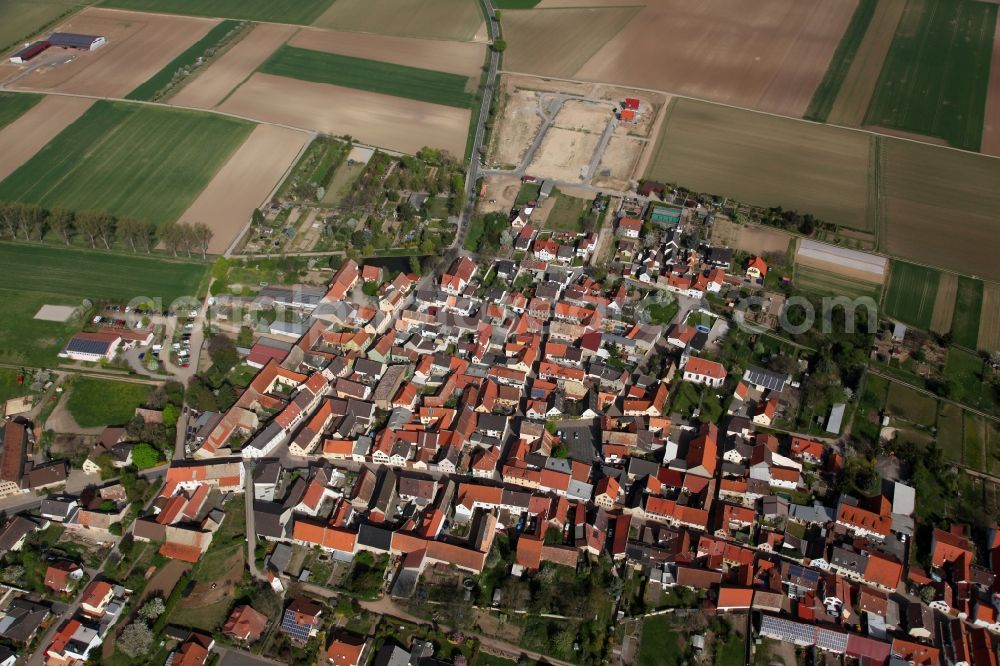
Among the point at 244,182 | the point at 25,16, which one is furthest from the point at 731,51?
the point at 25,16

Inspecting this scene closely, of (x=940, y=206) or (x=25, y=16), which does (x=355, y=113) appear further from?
(x=940, y=206)

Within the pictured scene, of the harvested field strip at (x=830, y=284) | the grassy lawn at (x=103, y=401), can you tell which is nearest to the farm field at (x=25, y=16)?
the grassy lawn at (x=103, y=401)

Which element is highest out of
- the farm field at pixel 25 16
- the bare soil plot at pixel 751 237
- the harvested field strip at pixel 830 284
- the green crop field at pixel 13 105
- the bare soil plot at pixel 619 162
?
the farm field at pixel 25 16

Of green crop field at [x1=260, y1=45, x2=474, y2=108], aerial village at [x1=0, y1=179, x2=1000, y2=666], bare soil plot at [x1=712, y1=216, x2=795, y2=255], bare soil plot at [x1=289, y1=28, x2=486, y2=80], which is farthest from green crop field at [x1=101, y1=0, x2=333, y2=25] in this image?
bare soil plot at [x1=712, y1=216, x2=795, y2=255]

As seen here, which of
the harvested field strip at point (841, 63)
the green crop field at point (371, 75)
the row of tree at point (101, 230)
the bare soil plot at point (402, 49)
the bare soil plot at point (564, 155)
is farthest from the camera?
the bare soil plot at point (402, 49)

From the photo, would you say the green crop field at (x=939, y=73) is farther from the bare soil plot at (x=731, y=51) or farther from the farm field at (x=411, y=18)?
the farm field at (x=411, y=18)

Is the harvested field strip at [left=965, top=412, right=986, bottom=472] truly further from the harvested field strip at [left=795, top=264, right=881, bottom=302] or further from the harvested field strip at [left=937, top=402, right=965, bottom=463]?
the harvested field strip at [left=795, top=264, right=881, bottom=302]
